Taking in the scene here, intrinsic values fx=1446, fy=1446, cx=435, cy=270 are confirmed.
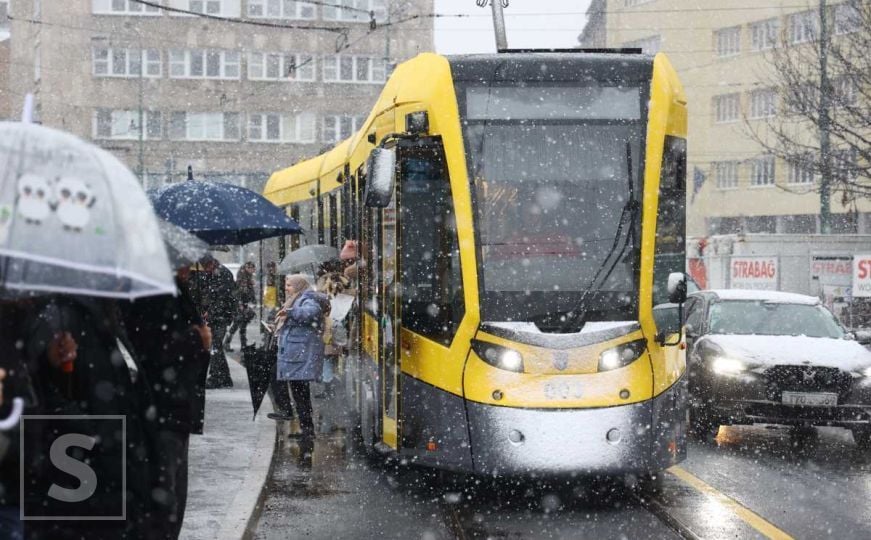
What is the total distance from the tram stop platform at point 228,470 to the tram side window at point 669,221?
3000mm

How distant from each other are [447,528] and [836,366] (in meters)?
5.48

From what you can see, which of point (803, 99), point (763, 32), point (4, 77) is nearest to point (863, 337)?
point (803, 99)

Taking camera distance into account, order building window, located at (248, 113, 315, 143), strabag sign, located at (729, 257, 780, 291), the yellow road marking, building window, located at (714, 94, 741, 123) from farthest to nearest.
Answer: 1. building window, located at (248, 113, 315, 143)
2. building window, located at (714, 94, 741, 123)
3. strabag sign, located at (729, 257, 780, 291)
4. the yellow road marking

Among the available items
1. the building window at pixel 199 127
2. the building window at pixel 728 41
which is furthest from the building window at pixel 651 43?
the building window at pixel 199 127

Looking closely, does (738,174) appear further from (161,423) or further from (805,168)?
(161,423)

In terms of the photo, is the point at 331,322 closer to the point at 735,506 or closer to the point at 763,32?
the point at 735,506

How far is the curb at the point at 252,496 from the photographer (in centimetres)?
803

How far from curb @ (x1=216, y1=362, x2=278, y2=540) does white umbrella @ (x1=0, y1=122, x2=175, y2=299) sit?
13.5ft

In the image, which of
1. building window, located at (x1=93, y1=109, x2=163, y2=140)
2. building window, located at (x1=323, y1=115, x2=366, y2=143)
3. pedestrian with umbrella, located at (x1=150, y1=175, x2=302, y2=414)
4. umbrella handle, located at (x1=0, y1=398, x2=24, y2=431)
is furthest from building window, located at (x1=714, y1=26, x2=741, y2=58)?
umbrella handle, located at (x1=0, y1=398, x2=24, y2=431)

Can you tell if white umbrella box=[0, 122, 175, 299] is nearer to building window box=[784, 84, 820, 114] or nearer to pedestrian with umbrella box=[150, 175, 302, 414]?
pedestrian with umbrella box=[150, 175, 302, 414]

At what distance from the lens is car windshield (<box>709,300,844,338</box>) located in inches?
558

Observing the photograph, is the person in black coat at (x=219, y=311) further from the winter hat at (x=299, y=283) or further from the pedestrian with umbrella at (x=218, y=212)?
the pedestrian with umbrella at (x=218, y=212)

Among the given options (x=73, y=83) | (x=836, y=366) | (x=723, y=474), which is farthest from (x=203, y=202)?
(x=73, y=83)

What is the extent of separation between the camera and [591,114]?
9773 millimetres
